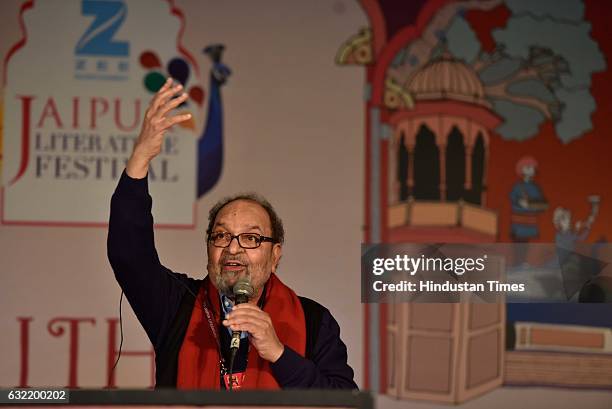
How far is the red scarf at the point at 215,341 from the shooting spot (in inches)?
88.1

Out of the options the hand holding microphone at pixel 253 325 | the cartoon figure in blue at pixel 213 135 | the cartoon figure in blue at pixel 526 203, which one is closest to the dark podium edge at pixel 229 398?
the hand holding microphone at pixel 253 325

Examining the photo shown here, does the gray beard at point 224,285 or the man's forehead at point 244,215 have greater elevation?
the man's forehead at point 244,215

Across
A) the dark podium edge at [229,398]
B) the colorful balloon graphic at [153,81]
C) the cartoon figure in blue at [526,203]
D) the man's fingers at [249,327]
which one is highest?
the colorful balloon graphic at [153,81]

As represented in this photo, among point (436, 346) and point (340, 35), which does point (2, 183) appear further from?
point (436, 346)

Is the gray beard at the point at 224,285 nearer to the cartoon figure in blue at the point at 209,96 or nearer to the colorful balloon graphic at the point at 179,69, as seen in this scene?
the cartoon figure in blue at the point at 209,96

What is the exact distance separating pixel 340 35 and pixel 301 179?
0.71 m

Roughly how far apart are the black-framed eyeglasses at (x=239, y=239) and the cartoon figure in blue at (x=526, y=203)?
7.17 ft

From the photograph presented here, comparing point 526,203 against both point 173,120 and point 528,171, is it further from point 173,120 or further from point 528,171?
point 173,120

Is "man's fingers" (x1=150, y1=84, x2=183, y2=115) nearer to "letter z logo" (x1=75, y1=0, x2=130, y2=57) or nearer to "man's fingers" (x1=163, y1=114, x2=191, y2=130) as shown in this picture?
"man's fingers" (x1=163, y1=114, x2=191, y2=130)

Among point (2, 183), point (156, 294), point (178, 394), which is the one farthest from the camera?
point (2, 183)

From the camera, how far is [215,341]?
229 centimetres

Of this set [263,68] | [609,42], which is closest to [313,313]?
[263,68]

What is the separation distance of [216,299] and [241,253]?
0.16m

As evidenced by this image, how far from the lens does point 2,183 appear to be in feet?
13.4
